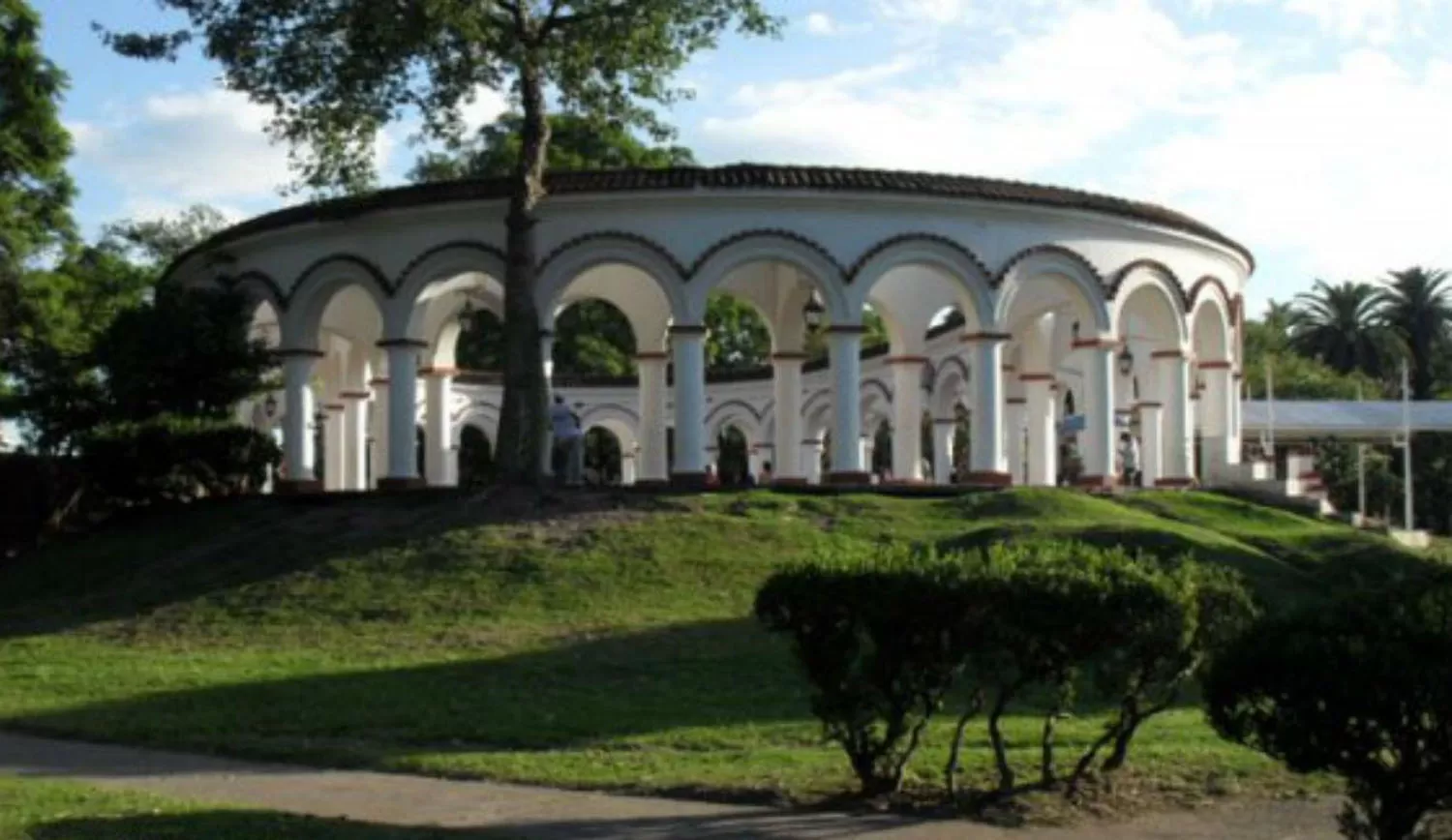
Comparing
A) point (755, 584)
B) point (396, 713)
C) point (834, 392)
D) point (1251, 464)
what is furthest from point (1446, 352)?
point (396, 713)

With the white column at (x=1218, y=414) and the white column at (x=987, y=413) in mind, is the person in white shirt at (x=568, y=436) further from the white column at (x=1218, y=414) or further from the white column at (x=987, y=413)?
the white column at (x=1218, y=414)

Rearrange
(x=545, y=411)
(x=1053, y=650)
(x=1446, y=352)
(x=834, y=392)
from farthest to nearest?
(x=1446, y=352) < (x=834, y=392) < (x=545, y=411) < (x=1053, y=650)

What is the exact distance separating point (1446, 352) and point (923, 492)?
53728 mm

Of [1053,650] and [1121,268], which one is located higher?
[1121,268]

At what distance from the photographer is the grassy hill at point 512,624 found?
11.8 metres

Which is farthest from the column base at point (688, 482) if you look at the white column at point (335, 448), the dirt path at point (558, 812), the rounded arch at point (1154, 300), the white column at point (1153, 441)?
the dirt path at point (558, 812)

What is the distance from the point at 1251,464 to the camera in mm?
28844

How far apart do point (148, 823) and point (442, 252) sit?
17.5 metres

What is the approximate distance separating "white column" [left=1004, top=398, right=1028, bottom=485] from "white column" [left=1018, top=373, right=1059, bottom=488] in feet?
1.90

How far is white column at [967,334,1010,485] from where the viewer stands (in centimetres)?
2562

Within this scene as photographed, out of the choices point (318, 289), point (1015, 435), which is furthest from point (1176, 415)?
point (318, 289)

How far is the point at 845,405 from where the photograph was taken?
25.5 meters

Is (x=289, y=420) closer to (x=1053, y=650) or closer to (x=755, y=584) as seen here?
(x=755, y=584)

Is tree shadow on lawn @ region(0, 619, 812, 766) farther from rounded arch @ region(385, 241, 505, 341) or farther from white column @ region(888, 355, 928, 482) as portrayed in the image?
white column @ region(888, 355, 928, 482)
